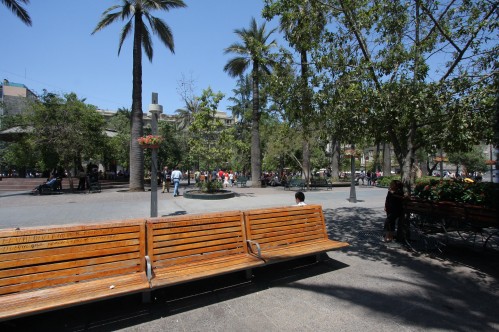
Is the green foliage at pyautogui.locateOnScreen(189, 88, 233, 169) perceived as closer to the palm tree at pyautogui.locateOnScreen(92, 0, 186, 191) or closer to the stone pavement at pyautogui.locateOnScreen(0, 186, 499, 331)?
the palm tree at pyautogui.locateOnScreen(92, 0, 186, 191)

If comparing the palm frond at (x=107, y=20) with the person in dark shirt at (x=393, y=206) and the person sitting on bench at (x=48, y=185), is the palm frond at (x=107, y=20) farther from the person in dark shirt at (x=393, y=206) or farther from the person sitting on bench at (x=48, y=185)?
the person in dark shirt at (x=393, y=206)

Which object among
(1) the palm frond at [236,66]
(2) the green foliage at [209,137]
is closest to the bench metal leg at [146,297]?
(2) the green foliage at [209,137]

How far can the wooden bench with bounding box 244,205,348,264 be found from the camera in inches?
175

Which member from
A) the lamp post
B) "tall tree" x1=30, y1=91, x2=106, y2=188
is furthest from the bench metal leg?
"tall tree" x1=30, y1=91, x2=106, y2=188

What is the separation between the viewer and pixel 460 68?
5559mm

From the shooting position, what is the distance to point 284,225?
489 cm

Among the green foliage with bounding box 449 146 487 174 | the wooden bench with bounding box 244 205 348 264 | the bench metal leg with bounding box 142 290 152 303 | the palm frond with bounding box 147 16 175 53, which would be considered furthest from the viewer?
the green foliage with bounding box 449 146 487 174

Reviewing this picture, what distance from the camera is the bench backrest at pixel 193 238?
148 inches

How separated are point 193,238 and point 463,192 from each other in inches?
228

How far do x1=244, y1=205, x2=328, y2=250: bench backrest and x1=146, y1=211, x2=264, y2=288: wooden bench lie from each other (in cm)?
24

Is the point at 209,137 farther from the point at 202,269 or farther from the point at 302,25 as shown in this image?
the point at 202,269

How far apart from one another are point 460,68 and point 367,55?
1.68 m

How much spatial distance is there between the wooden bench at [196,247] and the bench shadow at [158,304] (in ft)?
1.09

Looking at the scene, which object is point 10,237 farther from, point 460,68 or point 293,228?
point 460,68
